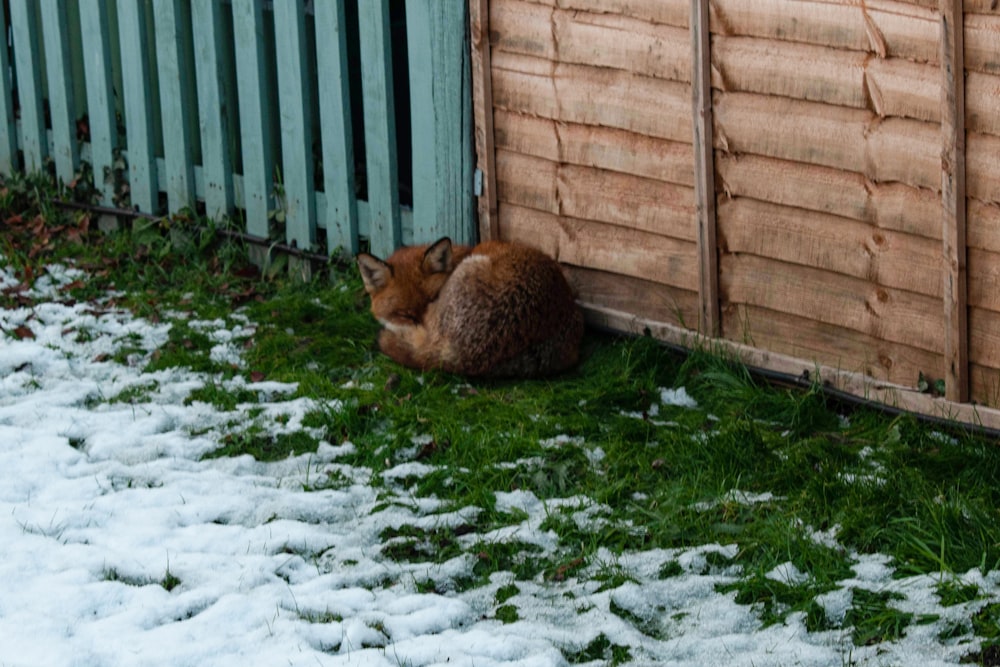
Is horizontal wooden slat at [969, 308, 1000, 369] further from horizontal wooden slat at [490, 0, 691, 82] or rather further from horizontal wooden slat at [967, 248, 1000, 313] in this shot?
horizontal wooden slat at [490, 0, 691, 82]

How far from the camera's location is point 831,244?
5.87 meters

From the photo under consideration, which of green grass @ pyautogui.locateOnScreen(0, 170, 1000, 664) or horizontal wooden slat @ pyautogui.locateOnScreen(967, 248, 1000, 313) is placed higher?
horizontal wooden slat @ pyautogui.locateOnScreen(967, 248, 1000, 313)

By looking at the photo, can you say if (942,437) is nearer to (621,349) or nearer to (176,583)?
(621,349)

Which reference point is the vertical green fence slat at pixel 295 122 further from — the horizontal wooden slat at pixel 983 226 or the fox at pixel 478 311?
the horizontal wooden slat at pixel 983 226

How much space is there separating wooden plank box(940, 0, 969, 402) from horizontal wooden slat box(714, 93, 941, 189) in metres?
0.11

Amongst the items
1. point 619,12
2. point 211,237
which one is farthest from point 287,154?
point 619,12

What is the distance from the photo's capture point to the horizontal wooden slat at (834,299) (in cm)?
565

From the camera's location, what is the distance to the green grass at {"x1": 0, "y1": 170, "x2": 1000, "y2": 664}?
4527 mm

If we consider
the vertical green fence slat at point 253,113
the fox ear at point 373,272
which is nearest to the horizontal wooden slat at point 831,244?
the fox ear at point 373,272

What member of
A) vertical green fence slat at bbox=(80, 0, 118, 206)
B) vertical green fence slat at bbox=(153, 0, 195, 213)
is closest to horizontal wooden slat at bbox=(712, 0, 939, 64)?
vertical green fence slat at bbox=(153, 0, 195, 213)

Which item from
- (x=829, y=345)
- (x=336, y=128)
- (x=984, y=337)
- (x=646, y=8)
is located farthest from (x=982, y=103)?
(x=336, y=128)

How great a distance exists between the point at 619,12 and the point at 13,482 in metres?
3.35

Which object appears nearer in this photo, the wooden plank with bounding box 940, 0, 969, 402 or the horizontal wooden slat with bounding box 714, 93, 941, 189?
the wooden plank with bounding box 940, 0, 969, 402

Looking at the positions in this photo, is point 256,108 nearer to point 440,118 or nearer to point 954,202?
point 440,118
